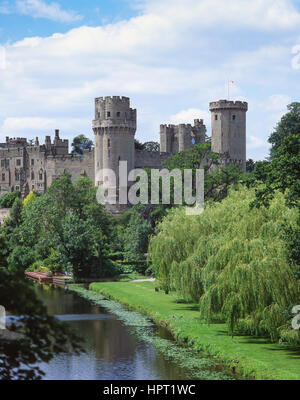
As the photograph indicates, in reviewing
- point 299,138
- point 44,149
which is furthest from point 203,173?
point 44,149

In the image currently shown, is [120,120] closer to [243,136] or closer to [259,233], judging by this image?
[243,136]

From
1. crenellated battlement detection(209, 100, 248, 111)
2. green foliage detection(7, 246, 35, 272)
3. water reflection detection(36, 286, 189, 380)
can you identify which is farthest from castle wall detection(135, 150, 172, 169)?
water reflection detection(36, 286, 189, 380)

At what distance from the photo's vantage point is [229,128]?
76500mm

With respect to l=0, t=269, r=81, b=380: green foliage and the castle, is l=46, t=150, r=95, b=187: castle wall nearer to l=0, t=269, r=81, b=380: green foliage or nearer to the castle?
the castle

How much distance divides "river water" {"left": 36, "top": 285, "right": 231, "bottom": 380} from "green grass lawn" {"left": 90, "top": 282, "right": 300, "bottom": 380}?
0.87m

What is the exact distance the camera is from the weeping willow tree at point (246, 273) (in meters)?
21.5

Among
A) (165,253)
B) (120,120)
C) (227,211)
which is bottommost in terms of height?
(165,253)

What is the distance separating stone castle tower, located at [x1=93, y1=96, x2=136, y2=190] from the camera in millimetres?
70438

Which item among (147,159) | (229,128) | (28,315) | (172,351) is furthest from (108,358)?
(229,128)
